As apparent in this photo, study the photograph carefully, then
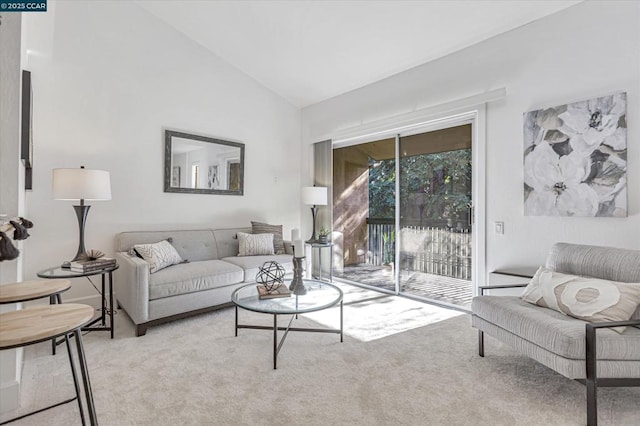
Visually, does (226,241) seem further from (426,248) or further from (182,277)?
(426,248)

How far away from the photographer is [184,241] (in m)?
3.81

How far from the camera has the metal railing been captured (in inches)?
142

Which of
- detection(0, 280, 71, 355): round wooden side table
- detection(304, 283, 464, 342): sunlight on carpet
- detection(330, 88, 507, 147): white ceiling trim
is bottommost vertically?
detection(304, 283, 464, 342): sunlight on carpet

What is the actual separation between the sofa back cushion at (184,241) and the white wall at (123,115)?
0.73 feet

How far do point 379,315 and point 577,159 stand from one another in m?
2.24

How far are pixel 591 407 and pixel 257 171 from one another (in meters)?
4.36

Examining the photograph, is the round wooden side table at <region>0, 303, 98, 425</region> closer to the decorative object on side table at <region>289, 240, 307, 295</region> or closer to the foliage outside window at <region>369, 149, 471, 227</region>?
the decorative object on side table at <region>289, 240, 307, 295</region>

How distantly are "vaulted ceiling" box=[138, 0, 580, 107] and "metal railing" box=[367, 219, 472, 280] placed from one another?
6.50ft

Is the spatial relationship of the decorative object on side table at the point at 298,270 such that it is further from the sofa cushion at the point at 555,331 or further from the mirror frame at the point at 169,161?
the mirror frame at the point at 169,161

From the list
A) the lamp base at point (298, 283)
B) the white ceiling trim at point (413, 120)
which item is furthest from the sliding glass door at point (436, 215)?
the lamp base at point (298, 283)

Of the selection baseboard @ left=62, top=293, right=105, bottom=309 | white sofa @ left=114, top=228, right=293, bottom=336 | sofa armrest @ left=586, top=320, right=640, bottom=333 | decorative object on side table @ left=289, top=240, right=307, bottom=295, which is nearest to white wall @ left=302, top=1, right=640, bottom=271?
sofa armrest @ left=586, top=320, right=640, bottom=333

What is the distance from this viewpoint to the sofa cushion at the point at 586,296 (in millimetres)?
1798

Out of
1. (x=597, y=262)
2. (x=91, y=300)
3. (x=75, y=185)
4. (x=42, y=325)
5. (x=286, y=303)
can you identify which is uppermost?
(x=75, y=185)

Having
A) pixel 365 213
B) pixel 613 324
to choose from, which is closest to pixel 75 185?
pixel 365 213
